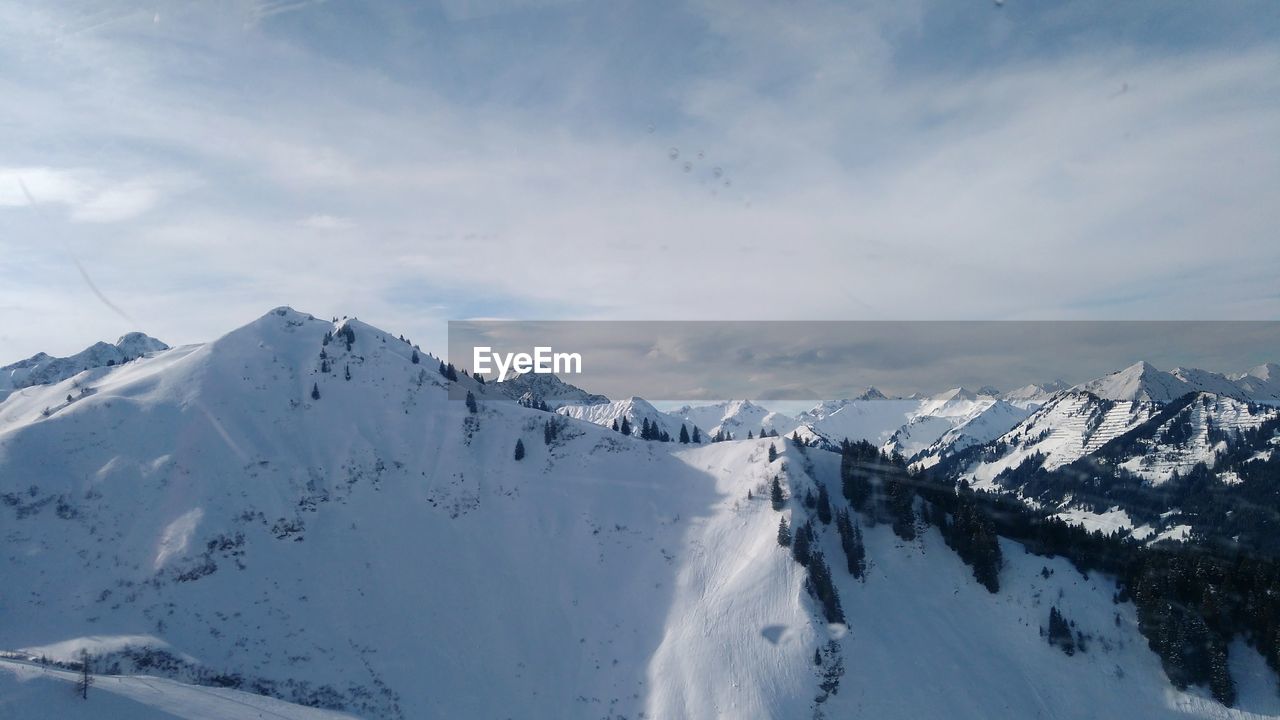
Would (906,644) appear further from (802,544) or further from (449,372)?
(449,372)

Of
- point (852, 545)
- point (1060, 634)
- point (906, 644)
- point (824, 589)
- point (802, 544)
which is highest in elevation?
point (802, 544)

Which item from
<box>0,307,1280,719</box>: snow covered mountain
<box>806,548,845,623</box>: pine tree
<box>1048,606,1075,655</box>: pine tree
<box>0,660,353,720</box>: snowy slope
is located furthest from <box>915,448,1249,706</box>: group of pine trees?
<box>0,660,353,720</box>: snowy slope

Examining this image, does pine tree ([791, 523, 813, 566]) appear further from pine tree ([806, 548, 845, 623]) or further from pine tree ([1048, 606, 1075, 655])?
pine tree ([1048, 606, 1075, 655])

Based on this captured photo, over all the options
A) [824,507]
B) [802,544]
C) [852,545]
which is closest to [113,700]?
[802,544]

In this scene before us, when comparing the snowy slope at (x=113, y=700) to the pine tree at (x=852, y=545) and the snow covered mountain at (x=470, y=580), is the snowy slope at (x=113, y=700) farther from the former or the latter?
the pine tree at (x=852, y=545)

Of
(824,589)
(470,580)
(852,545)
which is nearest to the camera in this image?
(824,589)

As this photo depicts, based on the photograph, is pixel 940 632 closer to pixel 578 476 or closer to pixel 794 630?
pixel 794 630
